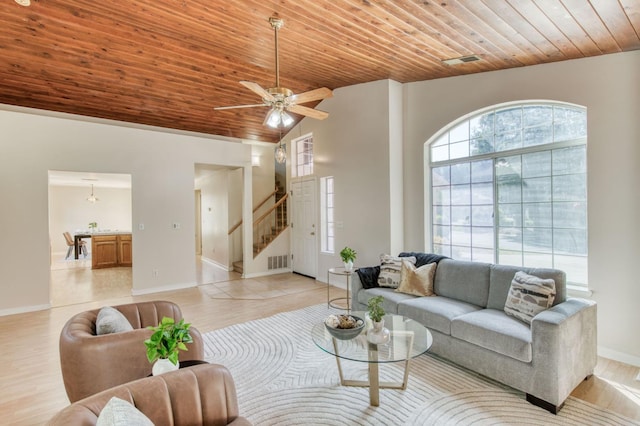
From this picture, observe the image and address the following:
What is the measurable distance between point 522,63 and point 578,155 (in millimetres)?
1250

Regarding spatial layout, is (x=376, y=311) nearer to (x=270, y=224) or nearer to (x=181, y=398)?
(x=181, y=398)

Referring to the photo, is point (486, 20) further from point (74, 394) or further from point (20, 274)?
point (20, 274)

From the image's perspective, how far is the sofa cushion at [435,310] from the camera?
298 cm

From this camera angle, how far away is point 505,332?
2.55m

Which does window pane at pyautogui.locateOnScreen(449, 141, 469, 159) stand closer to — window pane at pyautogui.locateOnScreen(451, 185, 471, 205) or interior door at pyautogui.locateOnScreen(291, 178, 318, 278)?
window pane at pyautogui.locateOnScreen(451, 185, 471, 205)

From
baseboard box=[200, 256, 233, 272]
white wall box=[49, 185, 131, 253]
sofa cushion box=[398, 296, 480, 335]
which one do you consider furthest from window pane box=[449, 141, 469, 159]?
white wall box=[49, 185, 131, 253]

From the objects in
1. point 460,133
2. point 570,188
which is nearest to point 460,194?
point 460,133

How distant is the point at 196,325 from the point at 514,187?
445cm

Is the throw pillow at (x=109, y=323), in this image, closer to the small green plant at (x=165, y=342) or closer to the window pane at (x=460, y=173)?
the small green plant at (x=165, y=342)

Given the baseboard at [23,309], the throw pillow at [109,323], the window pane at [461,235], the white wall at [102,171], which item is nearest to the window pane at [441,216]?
the window pane at [461,235]

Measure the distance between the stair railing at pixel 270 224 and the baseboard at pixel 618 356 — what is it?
230 inches

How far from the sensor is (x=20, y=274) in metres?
4.78

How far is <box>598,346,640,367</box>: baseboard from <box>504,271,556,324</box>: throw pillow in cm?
120

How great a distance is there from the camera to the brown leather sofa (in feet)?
4.30
